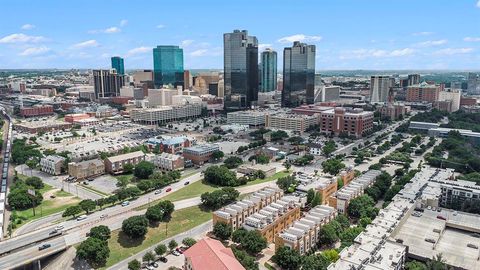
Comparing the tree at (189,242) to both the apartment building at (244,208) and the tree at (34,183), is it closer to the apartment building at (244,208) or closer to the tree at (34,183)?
the apartment building at (244,208)

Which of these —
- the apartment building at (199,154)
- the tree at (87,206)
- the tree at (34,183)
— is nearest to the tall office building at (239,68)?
the apartment building at (199,154)

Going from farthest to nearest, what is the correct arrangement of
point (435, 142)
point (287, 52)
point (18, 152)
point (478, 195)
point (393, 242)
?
point (287, 52) → point (435, 142) → point (18, 152) → point (478, 195) → point (393, 242)

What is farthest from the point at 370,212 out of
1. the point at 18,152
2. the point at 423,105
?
the point at 423,105

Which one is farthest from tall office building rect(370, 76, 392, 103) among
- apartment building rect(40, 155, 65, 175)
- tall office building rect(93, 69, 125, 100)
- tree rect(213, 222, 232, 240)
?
tree rect(213, 222, 232, 240)

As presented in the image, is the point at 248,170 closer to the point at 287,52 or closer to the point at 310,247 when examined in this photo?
the point at 310,247

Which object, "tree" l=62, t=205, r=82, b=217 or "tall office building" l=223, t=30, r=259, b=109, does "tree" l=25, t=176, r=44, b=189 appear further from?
"tall office building" l=223, t=30, r=259, b=109

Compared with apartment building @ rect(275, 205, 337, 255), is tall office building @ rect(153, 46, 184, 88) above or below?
above

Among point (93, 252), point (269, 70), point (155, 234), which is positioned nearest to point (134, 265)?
point (93, 252)
